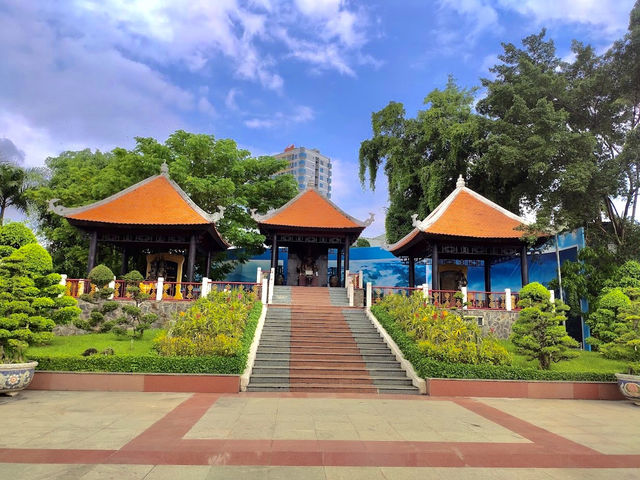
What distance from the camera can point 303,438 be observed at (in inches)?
232

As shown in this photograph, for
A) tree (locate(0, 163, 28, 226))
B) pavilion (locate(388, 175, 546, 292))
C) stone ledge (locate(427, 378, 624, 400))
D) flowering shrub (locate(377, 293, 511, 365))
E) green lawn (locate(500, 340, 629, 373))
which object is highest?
tree (locate(0, 163, 28, 226))

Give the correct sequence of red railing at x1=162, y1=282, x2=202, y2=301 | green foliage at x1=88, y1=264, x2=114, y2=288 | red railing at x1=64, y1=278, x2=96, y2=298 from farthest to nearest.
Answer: red railing at x1=162, y1=282, x2=202, y2=301 < red railing at x1=64, y1=278, x2=96, y2=298 < green foliage at x1=88, y1=264, x2=114, y2=288

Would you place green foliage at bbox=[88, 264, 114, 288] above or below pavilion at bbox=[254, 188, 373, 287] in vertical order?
below

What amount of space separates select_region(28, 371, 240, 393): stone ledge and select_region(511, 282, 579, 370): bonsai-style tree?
7232 millimetres

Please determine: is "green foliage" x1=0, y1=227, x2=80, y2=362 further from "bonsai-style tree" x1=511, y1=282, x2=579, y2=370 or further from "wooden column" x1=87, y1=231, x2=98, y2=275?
"bonsai-style tree" x1=511, y1=282, x2=579, y2=370

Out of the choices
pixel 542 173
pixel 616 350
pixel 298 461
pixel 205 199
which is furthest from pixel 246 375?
pixel 542 173

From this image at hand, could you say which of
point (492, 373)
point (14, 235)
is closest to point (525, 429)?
point (492, 373)

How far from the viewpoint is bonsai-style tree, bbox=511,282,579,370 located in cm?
1082

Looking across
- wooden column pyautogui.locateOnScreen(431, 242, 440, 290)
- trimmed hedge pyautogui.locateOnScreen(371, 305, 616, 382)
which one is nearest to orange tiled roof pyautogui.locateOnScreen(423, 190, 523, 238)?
wooden column pyautogui.locateOnScreen(431, 242, 440, 290)

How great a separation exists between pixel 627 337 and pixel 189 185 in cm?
1723

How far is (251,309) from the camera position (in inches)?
546

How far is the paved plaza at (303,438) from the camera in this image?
468 cm

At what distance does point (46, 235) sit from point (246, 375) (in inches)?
679

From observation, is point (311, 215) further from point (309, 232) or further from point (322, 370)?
point (322, 370)
